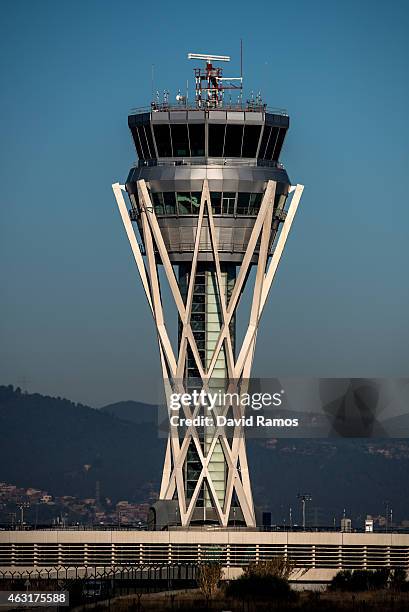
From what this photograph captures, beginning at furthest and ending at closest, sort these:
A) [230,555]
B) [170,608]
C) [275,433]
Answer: [275,433] → [230,555] → [170,608]

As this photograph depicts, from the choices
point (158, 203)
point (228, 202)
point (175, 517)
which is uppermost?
point (158, 203)

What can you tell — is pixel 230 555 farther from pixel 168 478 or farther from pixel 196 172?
pixel 196 172

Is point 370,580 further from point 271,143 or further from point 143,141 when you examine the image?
point 143,141

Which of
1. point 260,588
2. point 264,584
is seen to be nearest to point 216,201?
point 264,584

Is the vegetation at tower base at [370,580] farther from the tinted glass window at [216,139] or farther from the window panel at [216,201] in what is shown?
the tinted glass window at [216,139]

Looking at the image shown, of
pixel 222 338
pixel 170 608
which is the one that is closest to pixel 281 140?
pixel 222 338

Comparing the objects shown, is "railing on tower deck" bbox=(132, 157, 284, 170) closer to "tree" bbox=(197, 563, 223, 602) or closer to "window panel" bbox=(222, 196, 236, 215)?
"window panel" bbox=(222, 196, 236, 215)

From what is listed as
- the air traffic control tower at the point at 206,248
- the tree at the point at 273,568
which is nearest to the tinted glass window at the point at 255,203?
the air traffic control tower at the point at 206,248
